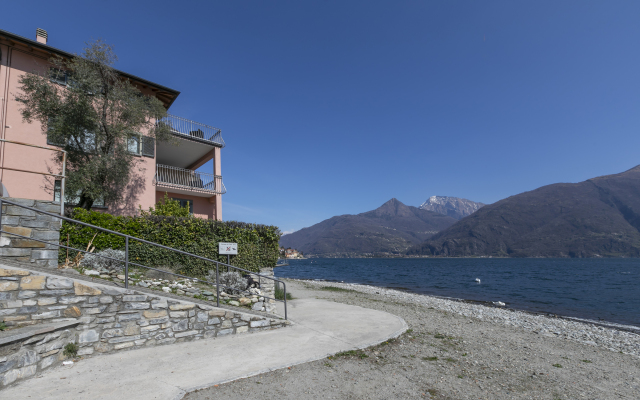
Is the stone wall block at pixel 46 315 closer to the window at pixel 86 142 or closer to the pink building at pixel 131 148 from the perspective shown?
the pink building at pixel 131 148

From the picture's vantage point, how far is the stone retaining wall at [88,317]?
486 centimetres

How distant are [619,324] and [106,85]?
27636 millimetres

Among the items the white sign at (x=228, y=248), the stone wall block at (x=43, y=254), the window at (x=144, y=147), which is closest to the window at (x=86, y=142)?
the window at (x=144, y=147)

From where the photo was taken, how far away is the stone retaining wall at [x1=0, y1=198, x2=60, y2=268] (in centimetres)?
605

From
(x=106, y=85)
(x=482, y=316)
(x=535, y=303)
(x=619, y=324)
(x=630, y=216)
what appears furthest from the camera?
(x=630, y=216)

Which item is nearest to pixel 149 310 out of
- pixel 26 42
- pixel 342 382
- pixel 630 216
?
pixel 342 382

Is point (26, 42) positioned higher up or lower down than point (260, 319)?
higher up

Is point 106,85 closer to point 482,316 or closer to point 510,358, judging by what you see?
point 510,358

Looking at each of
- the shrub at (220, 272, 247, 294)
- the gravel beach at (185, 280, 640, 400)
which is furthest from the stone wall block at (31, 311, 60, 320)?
the shrub at (220, 272, 247, 294)

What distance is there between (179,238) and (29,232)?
471cm

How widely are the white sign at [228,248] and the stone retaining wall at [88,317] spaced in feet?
13.8

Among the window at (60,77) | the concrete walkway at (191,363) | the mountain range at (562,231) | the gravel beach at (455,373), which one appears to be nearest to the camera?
the concrete walkway at (191,363)

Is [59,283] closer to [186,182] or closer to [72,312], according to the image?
[72,312]

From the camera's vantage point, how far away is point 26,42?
13.0 metres
